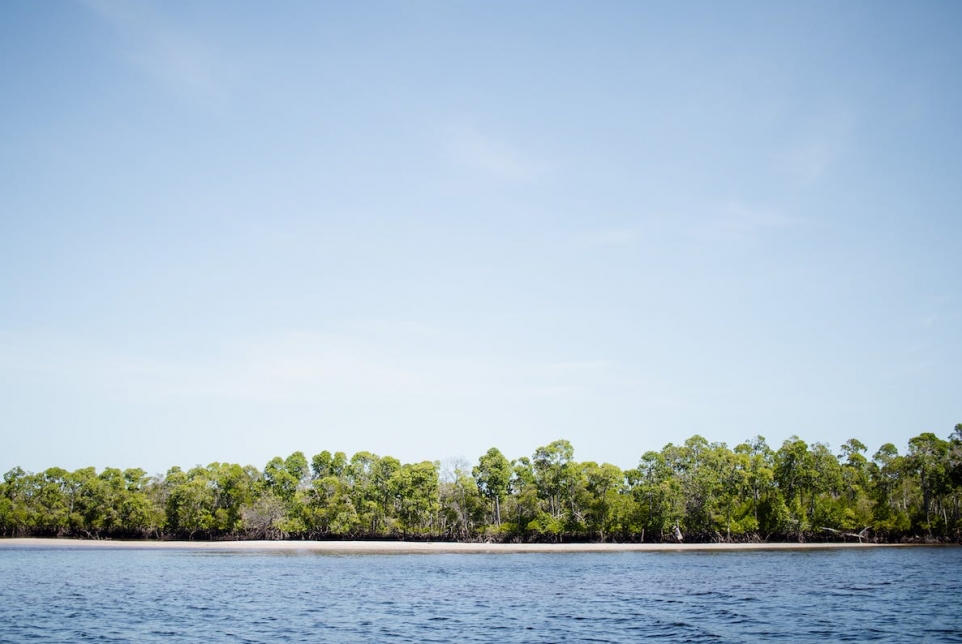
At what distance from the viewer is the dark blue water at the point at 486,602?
32.7 meters

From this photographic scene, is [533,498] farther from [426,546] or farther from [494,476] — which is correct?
[426,546]

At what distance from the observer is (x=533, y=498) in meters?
122

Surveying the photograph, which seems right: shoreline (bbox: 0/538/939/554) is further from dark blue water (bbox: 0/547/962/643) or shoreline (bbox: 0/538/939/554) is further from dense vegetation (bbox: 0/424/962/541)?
dark blue water (bbox: 0/547/962/643)

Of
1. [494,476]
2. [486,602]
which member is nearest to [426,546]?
[494,476]

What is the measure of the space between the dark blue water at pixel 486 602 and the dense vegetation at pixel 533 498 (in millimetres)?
38515

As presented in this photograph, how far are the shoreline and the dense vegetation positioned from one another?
3.86 metres

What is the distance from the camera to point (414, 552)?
349 ft

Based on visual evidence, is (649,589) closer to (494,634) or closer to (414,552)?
(494,634)

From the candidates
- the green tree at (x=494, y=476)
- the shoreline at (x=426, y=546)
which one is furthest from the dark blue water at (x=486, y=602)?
the green tree at (x=494, y=476)

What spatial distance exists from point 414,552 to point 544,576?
159ft

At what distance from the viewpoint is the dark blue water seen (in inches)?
1286

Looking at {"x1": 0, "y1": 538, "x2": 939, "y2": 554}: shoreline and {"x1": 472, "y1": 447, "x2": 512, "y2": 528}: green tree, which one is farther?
{"x1": 472, "y1": 447, "x2": 512, "y2": 528}: green tree

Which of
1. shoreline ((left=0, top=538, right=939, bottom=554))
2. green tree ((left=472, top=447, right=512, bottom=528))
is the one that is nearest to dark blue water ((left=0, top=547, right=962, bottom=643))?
shoreline ((left=0, top=538, right=939, bottom=554))

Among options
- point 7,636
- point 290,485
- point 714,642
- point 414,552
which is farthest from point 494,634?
point 290,485
